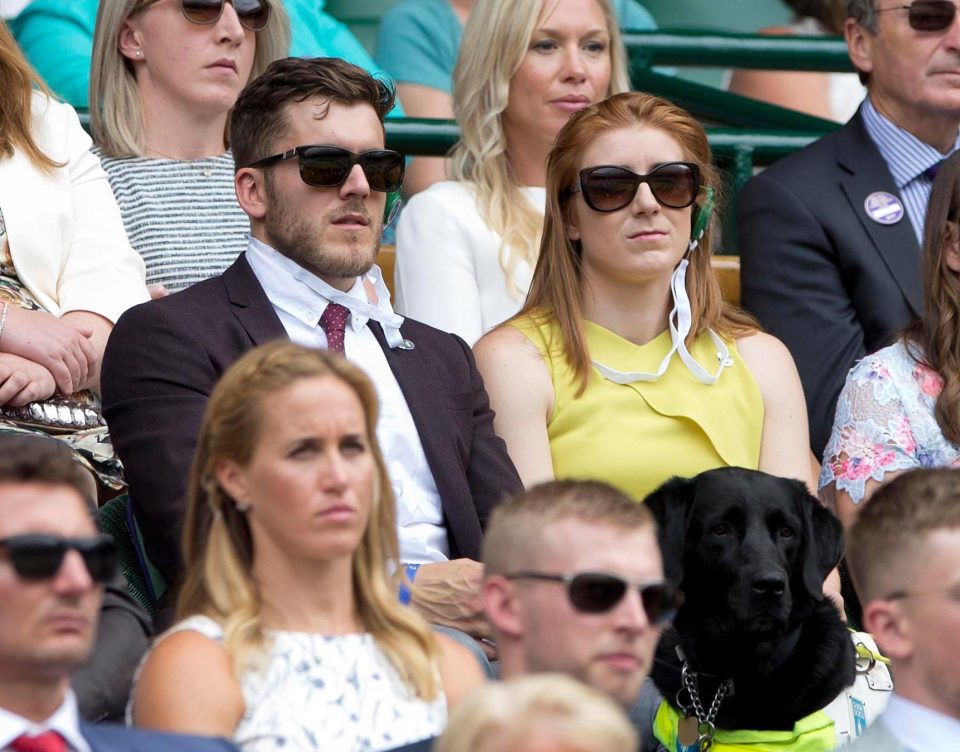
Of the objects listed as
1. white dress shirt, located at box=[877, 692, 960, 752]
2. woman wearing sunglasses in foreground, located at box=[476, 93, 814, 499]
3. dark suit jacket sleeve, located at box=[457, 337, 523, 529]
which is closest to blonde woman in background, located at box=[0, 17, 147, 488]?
dark suit jacket sleeve, located at box=[457, 337, 523, 529]

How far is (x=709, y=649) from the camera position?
3799mm

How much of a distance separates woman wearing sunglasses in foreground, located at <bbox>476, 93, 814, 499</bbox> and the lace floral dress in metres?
0.11

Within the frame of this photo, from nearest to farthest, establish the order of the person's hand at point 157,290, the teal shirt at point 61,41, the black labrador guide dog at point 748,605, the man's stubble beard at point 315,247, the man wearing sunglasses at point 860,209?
the black labrador guide dog at point 748,605 → the man's stubble beard at point 315,247 → the person's hand at point 157,290 → the man wearing sunglasses at point 860,209 → the teal shirt at point 61,41

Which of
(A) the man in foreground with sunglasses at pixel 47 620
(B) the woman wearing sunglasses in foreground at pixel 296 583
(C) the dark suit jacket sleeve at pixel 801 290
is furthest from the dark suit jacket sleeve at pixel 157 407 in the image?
(C) the dark suit jacket sleeve at pixel 801 290

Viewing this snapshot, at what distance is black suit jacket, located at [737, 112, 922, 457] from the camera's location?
16.7 ft

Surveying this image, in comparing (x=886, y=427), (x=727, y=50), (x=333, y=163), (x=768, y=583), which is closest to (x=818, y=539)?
(x=768, y=583)

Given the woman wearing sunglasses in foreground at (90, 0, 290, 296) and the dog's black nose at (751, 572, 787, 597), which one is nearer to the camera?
the dog's black nose at (751, 572, 787, 597)

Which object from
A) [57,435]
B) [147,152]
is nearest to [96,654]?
[57,435]

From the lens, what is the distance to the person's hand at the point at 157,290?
15.5 ft

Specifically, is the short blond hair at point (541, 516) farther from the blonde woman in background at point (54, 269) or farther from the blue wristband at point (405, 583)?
the blonde woman in background at point (54, 269)

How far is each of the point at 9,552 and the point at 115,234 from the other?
2.00 meters

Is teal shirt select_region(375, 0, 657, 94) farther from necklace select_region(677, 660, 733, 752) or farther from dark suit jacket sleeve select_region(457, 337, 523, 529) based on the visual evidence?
necklace select_region(677, 660, 733, 752)

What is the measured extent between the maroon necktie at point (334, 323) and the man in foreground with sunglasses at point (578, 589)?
3.63ft

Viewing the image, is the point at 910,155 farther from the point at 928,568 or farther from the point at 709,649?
the point at 928,568
